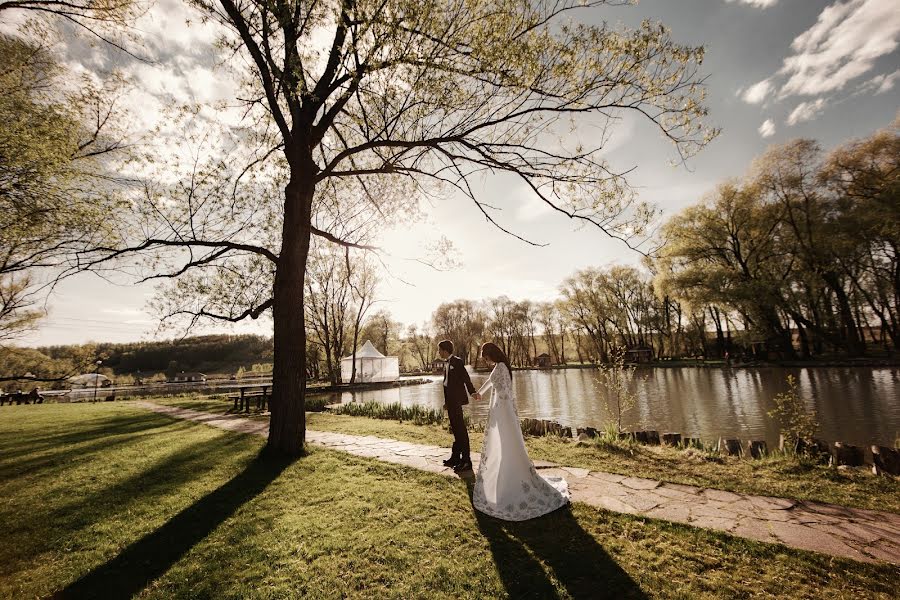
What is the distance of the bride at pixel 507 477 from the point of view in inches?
167

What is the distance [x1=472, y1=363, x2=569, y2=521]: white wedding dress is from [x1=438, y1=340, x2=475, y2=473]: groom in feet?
3.57

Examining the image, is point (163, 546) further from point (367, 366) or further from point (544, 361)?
point (544, 361)

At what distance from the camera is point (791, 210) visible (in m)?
31.2

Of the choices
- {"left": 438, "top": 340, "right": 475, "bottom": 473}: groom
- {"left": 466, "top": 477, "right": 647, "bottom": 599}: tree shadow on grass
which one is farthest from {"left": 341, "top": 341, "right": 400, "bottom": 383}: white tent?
{"left": 466, "top": 477, "right": 647, "bottom": 599}: tree shadow on grass

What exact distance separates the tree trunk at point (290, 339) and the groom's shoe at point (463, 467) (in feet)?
10.4

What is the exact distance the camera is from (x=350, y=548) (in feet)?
11.5

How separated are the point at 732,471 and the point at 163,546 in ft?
24.5

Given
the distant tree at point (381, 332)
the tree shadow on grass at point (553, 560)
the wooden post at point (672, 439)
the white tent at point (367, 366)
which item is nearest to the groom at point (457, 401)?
the tree shadow on grass at point (553, 560)

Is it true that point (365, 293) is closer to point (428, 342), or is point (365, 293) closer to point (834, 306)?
point (834, 306)

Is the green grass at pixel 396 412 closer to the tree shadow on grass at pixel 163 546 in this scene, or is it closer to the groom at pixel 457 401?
the groom at pixel 457 401

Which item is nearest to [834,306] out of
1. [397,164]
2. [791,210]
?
[791,210]

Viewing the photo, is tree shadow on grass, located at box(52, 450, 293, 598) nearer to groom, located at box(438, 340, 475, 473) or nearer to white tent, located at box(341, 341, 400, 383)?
groom, located at box(438, 340, 475, 473)

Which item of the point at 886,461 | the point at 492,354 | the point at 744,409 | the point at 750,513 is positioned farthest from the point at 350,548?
the point at 744,409

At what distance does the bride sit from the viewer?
13.9 ft
